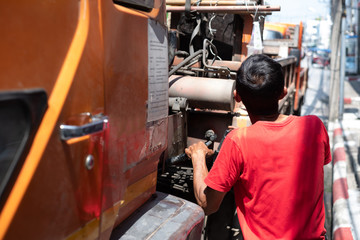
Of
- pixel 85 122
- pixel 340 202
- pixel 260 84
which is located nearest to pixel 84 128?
pixel 85 122

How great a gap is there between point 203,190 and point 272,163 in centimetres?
38

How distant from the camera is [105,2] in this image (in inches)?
56.4

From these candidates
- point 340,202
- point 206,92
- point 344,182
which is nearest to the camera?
point 206,92

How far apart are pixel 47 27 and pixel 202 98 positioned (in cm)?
164

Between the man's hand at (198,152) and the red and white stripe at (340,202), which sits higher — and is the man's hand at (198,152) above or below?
above

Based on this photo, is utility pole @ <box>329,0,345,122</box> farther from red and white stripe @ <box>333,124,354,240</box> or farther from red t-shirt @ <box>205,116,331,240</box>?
red t-shirt @ <box>205,116,331,240</box>

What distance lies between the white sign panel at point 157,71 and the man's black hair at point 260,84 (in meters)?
0.40

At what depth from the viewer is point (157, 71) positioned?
187 centimetres

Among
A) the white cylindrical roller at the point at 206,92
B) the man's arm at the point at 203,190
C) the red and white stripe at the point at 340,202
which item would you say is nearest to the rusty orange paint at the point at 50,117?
the man's arm at the point at 203,190

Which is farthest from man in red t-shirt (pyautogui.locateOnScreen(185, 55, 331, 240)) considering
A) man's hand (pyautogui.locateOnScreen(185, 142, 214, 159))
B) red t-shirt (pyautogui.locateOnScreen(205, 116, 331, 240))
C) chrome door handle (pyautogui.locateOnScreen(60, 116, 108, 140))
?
chrome door handle (pyautogui.locateOnScreen(60, 116, 108, 140))

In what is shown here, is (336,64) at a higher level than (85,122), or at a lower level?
higher

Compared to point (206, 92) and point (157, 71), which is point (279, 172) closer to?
point (157, 71)

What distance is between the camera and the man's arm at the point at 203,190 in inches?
71.3

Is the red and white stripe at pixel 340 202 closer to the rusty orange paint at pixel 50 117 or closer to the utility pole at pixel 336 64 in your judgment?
the rusty orange paint at pixel 50 117
